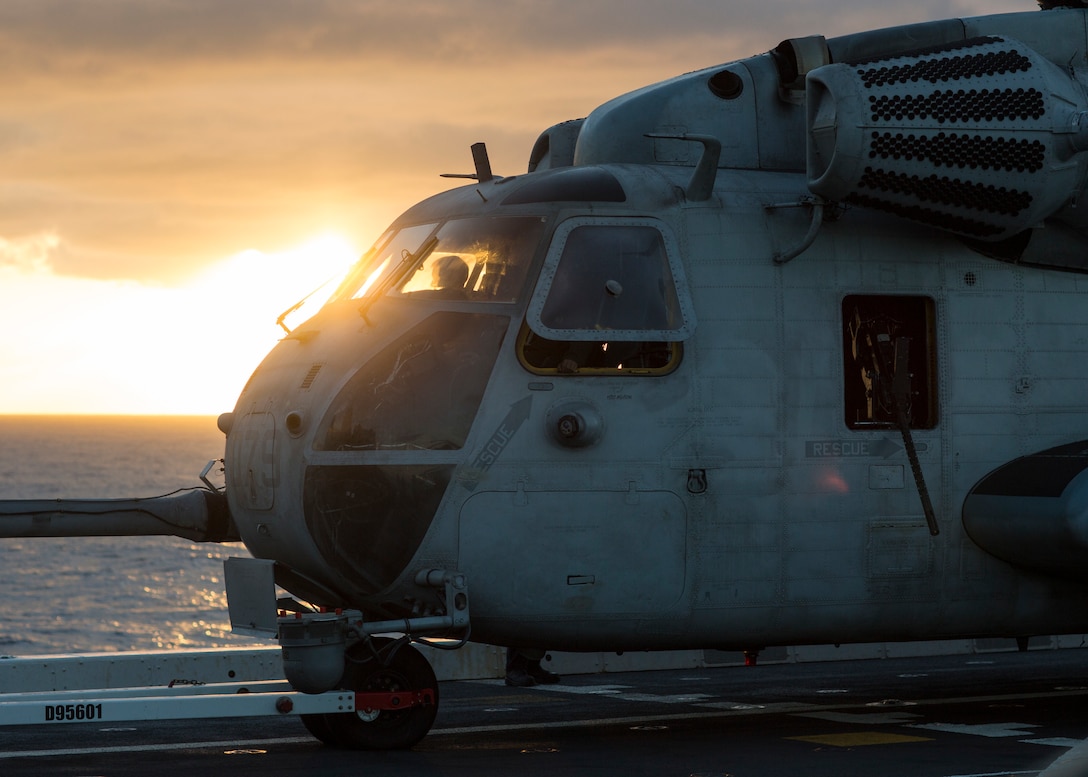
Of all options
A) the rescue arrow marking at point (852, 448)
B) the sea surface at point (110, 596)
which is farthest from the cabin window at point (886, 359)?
the sea surface at point (110, 596)

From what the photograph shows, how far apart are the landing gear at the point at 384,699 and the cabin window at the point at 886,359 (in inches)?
138

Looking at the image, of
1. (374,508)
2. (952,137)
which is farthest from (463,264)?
(952,137)

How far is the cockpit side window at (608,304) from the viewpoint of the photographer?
1070cm

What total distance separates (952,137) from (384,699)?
5518 millimetres

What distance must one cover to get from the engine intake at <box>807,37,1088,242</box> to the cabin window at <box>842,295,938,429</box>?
0.69 metres

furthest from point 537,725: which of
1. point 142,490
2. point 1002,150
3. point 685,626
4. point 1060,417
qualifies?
point 142,490

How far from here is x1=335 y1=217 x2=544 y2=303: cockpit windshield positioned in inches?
429

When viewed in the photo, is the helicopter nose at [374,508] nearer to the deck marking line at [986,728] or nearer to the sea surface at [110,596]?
the deck marking line at [986,728]

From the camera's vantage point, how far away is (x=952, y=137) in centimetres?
1114

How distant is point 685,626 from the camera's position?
11.0 metres

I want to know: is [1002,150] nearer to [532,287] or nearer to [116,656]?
[532,287]

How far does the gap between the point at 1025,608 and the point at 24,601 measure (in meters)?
78.9

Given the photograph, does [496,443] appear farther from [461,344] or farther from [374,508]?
[374,508]

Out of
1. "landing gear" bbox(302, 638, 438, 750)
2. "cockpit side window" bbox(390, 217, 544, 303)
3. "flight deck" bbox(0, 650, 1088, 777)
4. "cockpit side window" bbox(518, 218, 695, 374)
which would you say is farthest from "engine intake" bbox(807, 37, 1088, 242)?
"landing gear" bbox(302, 638, 438, 750)
